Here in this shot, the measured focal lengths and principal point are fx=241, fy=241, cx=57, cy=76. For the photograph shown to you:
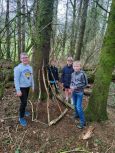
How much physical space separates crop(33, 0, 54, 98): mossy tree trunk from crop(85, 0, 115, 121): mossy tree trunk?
5.29ft

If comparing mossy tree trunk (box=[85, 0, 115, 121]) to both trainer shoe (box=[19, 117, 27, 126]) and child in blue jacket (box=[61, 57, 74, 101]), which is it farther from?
trainer shoe (box=[19, 117, 27, 126])

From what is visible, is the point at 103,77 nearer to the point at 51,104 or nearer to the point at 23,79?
the point at 51,104

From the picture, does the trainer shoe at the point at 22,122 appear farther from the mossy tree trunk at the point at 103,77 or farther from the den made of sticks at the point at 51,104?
the mossy tree trunk at the point at 103,77

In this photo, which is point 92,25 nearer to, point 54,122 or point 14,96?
point 14,96

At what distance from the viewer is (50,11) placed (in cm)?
685

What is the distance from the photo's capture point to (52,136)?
19.7ft

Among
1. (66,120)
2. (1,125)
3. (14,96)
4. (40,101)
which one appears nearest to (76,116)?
(66,120)

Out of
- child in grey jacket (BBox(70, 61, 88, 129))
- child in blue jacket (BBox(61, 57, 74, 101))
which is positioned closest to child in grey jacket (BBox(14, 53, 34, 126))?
child in grey jacket (BBox(70, 61, 88, 129))

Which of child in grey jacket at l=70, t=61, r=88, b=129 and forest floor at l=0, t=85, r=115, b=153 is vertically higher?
child in grey jacket at l=70, t=61, r=88, b=129

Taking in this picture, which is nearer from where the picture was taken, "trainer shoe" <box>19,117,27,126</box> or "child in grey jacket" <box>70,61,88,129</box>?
"child in grey jacket" <box>70,61,88,129</box>

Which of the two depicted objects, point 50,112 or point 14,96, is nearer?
point 50,112

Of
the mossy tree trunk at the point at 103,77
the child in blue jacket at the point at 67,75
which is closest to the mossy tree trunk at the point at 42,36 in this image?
the child in blue jacket at the point at 67,75

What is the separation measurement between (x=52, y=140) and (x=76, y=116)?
113 cm

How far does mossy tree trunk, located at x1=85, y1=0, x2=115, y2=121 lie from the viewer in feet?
20.6
